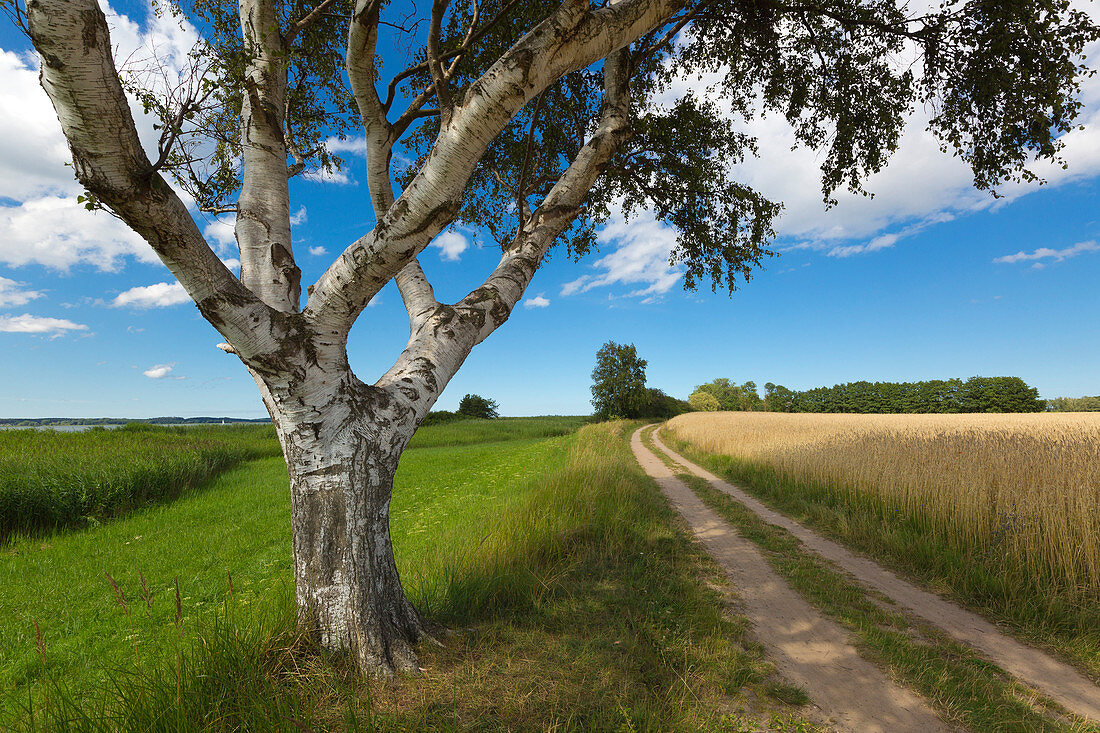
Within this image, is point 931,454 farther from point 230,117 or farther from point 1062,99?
point 230,117

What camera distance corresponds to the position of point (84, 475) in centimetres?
1027

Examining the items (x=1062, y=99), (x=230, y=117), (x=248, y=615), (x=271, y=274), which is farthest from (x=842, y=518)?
(x=230, y=117)

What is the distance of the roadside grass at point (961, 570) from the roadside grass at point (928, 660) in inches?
40.8

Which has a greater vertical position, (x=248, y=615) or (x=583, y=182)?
(x=583, y=182)

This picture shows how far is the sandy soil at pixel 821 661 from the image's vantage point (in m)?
3.04

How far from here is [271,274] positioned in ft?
11.2

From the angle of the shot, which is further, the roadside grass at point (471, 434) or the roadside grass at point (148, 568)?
the roadside grass at point (471, 434)

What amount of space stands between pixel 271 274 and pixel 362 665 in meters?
3.07

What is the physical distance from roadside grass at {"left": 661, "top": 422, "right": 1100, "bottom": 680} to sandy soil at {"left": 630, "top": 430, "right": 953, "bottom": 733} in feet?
6.81

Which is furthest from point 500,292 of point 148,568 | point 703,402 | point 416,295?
point 703,402

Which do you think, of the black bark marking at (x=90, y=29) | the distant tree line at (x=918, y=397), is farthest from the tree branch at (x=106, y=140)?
the distant tree line at (x=918, y=397)

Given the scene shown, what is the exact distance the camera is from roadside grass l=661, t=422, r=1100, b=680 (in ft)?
14.0

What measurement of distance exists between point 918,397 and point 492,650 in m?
65.5

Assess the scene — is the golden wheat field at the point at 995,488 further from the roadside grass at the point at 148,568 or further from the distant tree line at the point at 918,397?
the distant tree line at the point at 918,397
